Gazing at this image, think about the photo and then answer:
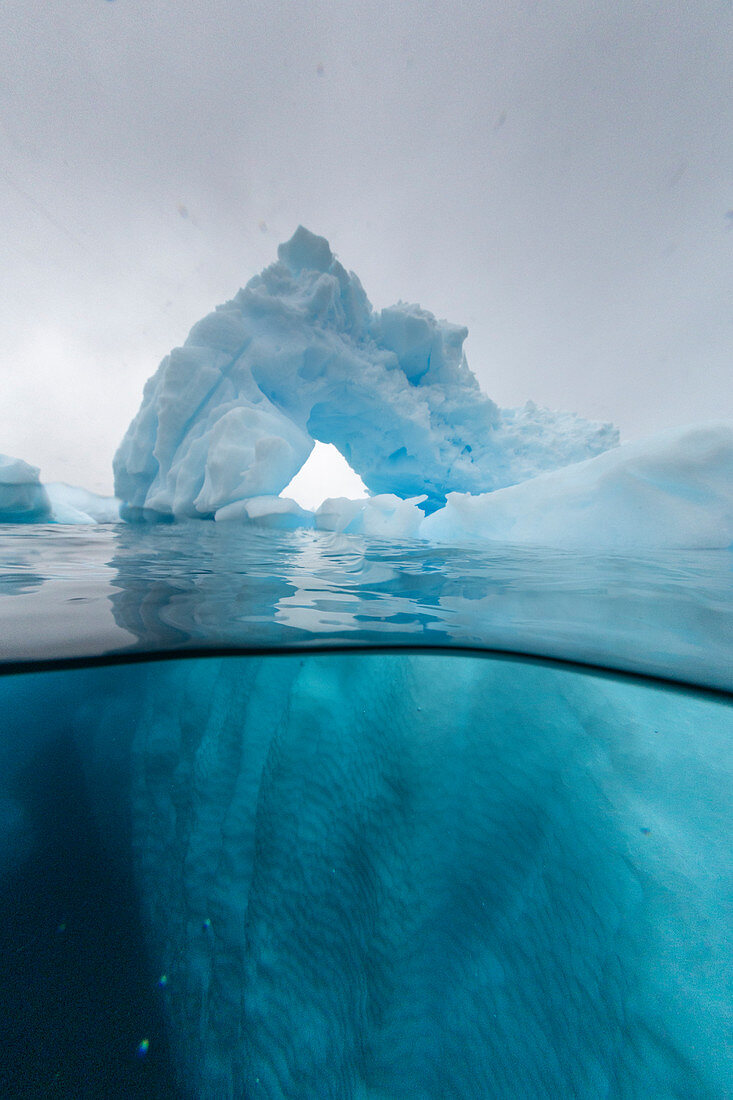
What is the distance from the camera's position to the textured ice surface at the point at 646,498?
4617 millimetres

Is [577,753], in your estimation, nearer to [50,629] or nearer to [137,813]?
[137,813]

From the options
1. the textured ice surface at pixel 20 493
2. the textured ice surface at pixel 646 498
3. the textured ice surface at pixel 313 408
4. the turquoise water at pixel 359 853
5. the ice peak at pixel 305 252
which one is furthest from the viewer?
the ice peak at pixel 305 252

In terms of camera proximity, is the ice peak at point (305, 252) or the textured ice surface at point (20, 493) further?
the ice peak at point (305, 252)

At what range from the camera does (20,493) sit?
8.85 meters

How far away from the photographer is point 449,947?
3.21ft

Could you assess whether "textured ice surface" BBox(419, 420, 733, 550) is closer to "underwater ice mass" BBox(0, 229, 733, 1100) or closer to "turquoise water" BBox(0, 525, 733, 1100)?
"underwater ice mass" BBox(0, 229, 733, 1100)

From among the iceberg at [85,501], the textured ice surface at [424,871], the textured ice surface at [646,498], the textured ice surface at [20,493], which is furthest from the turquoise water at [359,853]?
the iceberg at [85,501]

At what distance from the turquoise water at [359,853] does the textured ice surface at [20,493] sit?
9.60 meters

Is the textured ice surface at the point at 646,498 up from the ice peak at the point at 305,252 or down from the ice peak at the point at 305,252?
down

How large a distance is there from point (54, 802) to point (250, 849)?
1.96 feet

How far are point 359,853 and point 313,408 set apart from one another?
1189 centimetres

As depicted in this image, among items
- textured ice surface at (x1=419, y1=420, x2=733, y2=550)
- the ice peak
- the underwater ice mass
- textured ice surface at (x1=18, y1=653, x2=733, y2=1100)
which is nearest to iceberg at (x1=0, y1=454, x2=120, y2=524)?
the ice peak

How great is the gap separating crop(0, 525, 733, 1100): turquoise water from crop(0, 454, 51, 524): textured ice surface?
960cm

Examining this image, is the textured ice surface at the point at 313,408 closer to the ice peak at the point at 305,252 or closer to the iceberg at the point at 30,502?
the ice peak at the point at 305,252
